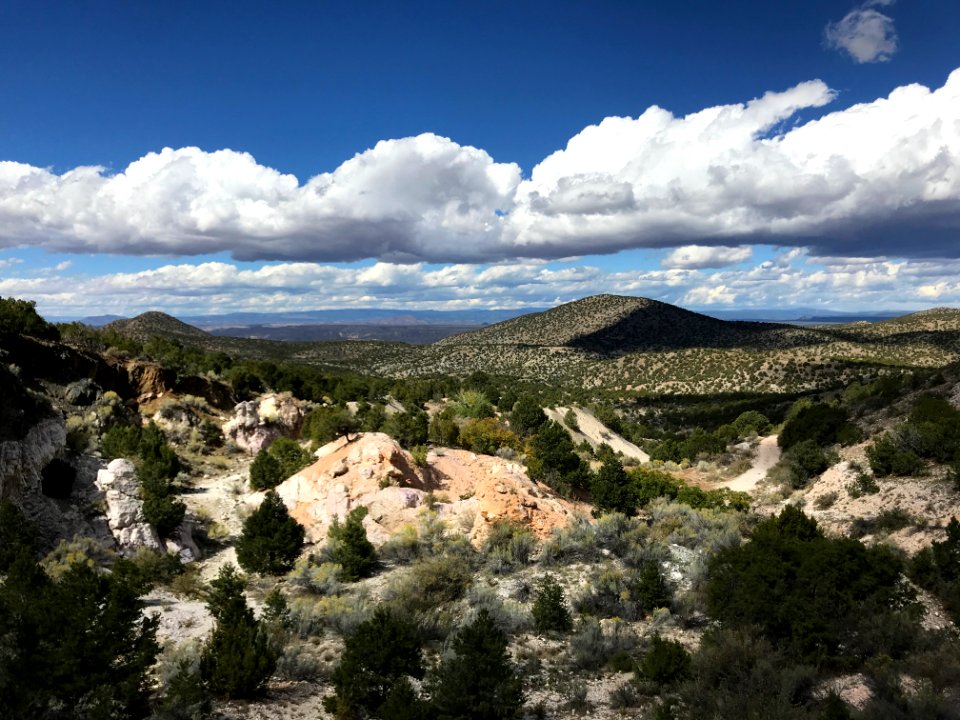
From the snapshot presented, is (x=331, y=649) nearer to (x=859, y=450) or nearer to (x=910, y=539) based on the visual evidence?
(x=910, y=539)

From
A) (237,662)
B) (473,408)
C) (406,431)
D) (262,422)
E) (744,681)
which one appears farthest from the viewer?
(473,408)

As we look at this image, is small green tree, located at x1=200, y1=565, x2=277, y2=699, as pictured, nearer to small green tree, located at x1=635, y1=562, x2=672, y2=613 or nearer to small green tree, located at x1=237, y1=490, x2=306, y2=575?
small green tree, located at x1=237, y1=490, x2=306, y2=575

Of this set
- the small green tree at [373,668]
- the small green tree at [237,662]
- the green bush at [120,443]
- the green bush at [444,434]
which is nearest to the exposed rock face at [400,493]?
the green bush at [444,434]

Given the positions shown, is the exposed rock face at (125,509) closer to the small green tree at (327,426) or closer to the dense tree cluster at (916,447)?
the small green tree at (327,426)

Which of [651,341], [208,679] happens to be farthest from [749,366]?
[208,679]

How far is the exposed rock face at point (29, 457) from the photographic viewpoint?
1723 centimetres

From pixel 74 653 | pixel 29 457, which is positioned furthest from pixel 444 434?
pixel 74 653

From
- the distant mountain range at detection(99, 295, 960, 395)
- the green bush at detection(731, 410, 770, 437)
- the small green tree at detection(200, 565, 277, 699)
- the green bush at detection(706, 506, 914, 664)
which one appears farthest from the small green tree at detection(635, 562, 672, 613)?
the distant mountain range at detection(99, 295, 960, 395)

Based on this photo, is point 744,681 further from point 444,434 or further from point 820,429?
point 820,429

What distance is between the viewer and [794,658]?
11156 mm

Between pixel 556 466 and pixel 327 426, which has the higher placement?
pixel 327 426

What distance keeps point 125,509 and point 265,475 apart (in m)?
6.35

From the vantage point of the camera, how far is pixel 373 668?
32.7 feet

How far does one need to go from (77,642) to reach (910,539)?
23445mm
